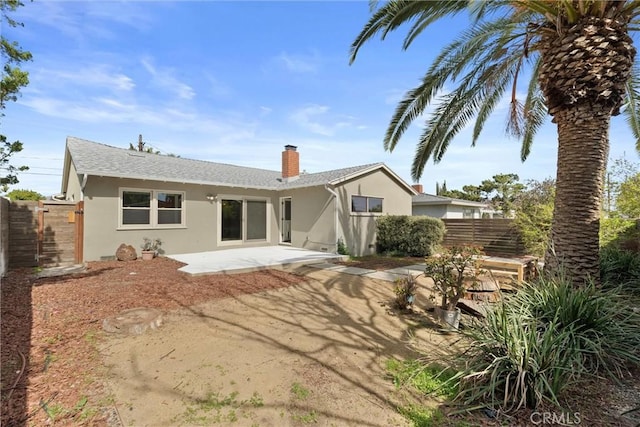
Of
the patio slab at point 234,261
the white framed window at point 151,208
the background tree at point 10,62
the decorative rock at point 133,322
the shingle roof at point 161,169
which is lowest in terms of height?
the decorative rock at point 133,322

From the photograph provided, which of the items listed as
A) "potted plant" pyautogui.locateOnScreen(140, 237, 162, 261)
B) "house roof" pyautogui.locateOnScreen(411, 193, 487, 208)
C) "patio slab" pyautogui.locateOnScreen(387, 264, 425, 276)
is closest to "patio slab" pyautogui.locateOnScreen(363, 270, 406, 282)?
"patio slab" pyautogui.locateOnScreen(387, 264, 425, 276)

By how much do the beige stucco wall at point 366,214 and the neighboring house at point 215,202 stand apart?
47mm

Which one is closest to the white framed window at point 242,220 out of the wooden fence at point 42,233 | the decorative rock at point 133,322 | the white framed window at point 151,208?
the white framed window at point 151,208

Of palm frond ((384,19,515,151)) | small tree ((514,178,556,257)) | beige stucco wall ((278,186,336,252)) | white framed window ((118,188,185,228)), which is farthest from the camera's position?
beige stucco wall ((278,186,336,252))

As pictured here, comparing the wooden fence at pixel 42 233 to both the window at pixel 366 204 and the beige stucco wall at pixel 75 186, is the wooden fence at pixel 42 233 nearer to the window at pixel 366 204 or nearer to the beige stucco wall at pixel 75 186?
the beige stucco wall at pixel 75 186

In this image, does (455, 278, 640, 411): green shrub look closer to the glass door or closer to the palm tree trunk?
the palm tree trunk

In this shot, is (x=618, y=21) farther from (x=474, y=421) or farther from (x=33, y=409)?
(x=33, y=409)

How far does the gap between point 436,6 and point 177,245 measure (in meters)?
11.9

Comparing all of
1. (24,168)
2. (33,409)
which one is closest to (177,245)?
(33,409)

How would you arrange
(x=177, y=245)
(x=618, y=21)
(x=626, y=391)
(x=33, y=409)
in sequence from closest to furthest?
1. (x=33, y=409)
2. (x=626, y=391)
3. (x=618, y=21)
4. (x=177, y=245)

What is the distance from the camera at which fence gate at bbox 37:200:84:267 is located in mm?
9789

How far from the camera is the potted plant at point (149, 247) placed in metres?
11.2

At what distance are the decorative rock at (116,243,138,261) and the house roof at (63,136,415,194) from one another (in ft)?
8.39

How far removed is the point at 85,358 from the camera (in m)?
3.82
